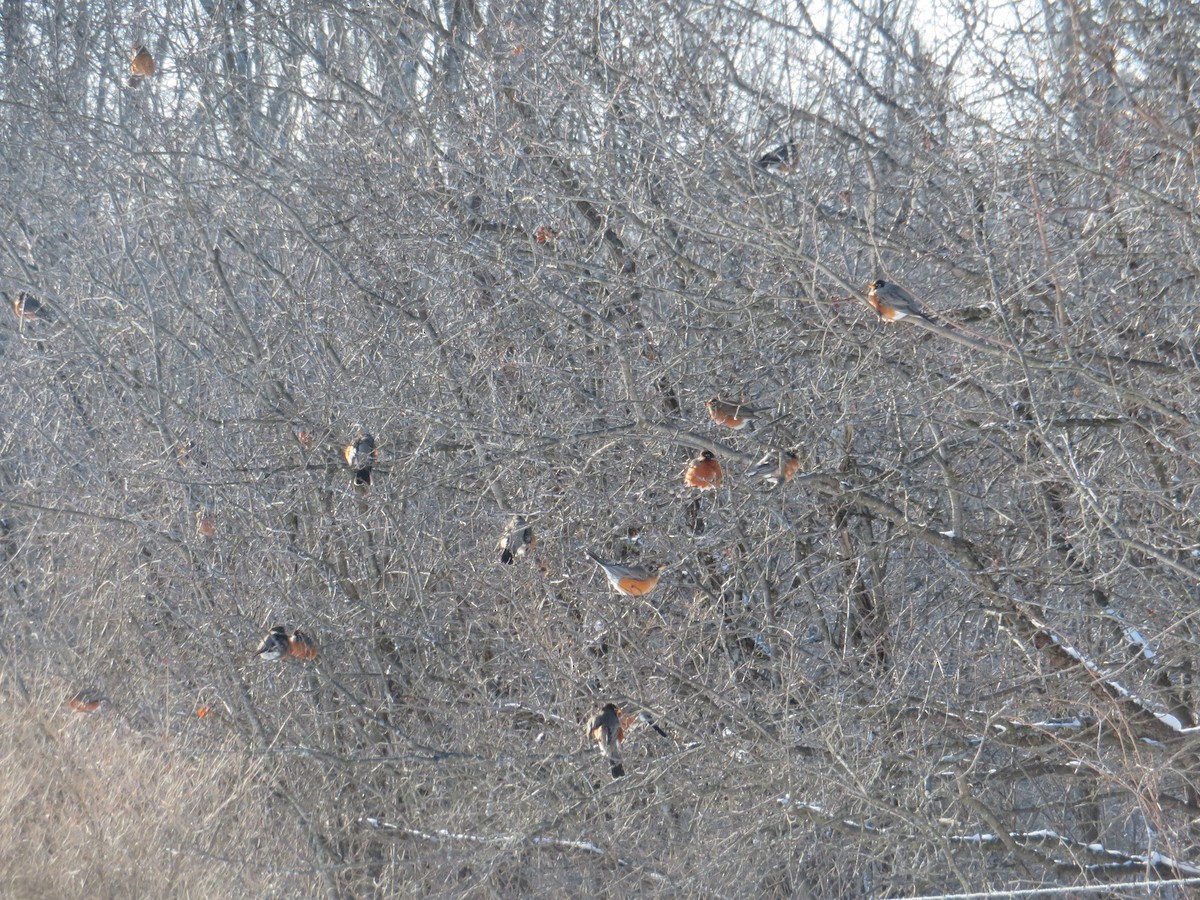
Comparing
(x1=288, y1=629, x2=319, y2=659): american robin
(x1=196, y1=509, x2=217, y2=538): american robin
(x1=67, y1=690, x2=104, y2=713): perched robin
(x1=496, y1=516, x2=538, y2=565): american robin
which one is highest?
(x1=496, y1=516, x2=538, y2=565): american robin

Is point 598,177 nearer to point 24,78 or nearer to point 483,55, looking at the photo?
point 483,55

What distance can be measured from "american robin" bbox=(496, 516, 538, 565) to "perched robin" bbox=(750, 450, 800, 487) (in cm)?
113

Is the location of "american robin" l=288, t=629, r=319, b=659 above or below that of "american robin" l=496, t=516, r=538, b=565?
below

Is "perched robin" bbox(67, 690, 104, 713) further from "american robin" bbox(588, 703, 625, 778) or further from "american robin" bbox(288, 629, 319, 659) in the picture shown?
"american robin" bbox(588, 703, 625, 778)

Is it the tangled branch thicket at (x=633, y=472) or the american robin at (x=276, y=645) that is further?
the american robin at (x=276, y=645)

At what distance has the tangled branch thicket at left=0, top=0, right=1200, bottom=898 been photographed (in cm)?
479

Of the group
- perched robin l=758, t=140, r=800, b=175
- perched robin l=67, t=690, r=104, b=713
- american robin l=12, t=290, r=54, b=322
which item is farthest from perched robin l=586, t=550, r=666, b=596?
american robin l=12, t=290, r=54, b=322

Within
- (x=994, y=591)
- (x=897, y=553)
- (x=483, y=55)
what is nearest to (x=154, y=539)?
(x=483, y=55)

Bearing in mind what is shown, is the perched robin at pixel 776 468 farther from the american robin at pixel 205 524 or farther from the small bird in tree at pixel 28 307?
the small bird in tree at pixel 28 307

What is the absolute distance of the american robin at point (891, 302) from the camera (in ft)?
13.2

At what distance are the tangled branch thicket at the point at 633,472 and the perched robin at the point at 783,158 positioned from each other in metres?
0.04

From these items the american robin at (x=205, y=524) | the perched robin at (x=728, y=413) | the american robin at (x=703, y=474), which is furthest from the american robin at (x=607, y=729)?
the american robin at (x=205, y=524)

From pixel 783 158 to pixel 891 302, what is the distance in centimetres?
119

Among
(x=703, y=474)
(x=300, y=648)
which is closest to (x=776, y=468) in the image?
(x=703, y=474)
